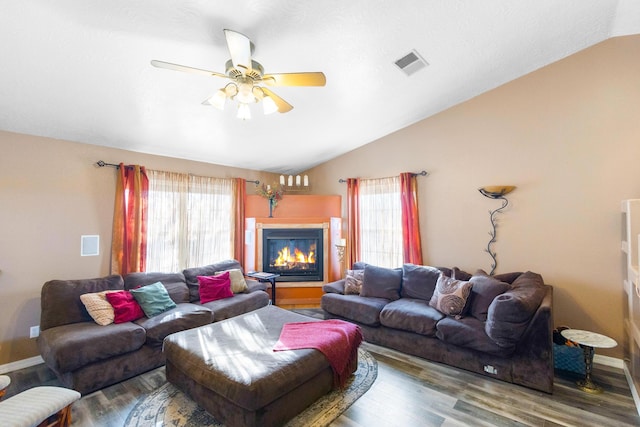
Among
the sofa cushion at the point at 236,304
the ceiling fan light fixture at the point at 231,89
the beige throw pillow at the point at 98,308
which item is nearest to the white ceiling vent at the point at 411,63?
the ceiling fan light fixture at the point at 231,89

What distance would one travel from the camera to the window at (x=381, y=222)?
4.59 m

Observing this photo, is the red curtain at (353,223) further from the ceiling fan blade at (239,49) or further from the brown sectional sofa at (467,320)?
the ceiling fan blade at (239,49)

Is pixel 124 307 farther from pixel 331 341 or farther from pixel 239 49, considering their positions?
pixel 239 49

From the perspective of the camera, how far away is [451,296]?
125 inches

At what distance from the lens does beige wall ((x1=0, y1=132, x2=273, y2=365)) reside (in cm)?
295

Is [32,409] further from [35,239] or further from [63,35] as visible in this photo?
[63,35]

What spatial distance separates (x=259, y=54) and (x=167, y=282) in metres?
3.12

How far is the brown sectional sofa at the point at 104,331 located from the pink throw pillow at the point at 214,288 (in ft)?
0.43

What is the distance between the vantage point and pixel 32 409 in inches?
66.9

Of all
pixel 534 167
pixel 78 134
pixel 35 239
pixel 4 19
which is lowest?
pixel 35 239

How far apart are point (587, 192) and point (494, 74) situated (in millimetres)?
1683

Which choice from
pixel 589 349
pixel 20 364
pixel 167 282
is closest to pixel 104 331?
pixel 167 282

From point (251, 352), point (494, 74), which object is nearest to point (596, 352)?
point (494, 74)

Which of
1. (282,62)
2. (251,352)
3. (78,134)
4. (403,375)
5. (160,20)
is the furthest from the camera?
(78,134)
